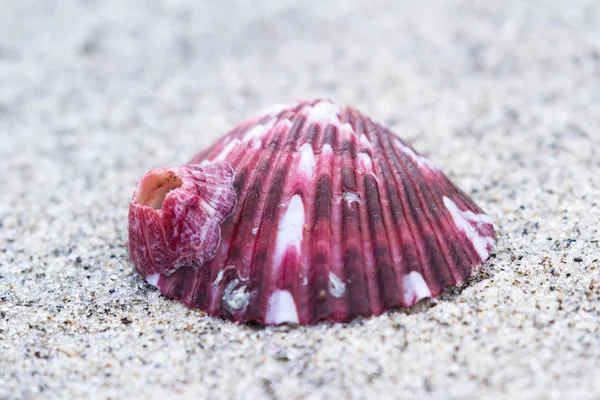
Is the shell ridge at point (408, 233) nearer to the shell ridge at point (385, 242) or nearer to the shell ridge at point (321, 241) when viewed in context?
the shell ridge at point (385, 242)

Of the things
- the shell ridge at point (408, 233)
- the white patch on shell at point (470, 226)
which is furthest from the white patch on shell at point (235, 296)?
the white patch on shell at point (470, 226)

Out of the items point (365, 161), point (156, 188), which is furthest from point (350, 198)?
point (156, 188)

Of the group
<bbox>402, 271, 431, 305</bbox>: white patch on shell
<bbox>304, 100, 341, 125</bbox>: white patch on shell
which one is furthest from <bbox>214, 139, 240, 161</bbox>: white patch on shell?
<bbox>402, 271, 431, 305</bbox>: white patch on shell

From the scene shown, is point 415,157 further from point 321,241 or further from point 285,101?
point 285,101

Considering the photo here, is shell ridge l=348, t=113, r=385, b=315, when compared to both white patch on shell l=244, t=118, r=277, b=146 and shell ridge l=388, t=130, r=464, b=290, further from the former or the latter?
white patch on shell l=244, t=118, r=277, b=146

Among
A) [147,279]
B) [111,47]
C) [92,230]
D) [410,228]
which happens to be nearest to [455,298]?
[410,228]

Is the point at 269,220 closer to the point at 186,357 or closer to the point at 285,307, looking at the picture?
the point at 285,307

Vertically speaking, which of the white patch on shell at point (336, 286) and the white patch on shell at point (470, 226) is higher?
the white patch on shell at point (470, 226)
